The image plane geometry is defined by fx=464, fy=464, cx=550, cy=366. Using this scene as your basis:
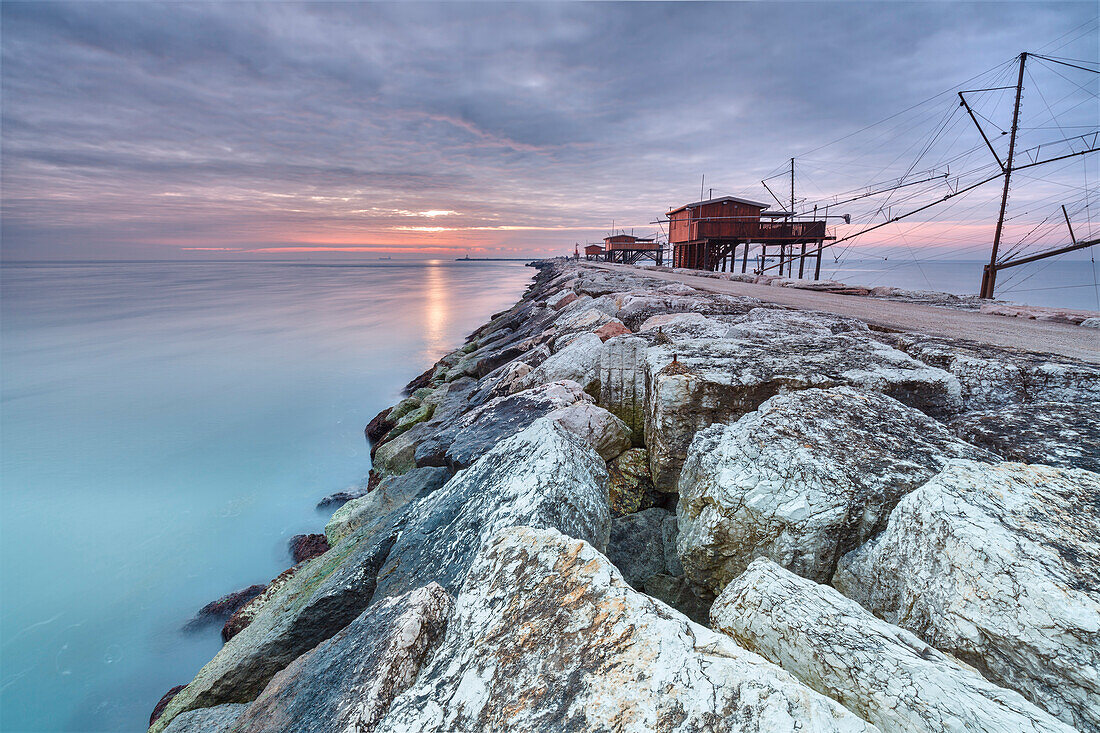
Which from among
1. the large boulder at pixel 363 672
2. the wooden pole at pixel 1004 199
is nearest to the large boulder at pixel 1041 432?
the large boulder at pixel 363 672

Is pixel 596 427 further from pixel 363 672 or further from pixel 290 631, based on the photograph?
pixel 290 631

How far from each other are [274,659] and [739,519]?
130 inches

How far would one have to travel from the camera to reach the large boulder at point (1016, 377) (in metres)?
3.06

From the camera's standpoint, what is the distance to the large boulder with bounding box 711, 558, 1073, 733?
49.3 inches

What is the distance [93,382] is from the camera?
16.6m

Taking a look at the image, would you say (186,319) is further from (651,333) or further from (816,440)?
(816,440)

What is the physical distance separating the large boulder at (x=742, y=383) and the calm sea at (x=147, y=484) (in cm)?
614

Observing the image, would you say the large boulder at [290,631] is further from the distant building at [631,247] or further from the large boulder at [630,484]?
the distant building at [631,247]

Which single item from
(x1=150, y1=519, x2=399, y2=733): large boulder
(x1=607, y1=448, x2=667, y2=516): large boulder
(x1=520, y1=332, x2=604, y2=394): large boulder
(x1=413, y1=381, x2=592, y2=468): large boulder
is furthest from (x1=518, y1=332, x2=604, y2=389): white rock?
(x1=150, y1=519, x2=399, y2=733): large boulder

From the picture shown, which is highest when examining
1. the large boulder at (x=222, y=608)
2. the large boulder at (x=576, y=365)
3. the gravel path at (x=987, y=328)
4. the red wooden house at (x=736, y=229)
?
the red wooden house at (x=736, y=229)

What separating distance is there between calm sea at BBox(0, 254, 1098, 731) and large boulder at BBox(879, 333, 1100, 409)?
8114mm

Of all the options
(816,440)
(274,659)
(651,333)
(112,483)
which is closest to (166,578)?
(112,483)

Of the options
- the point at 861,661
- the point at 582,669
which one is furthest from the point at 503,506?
the point at 861,661

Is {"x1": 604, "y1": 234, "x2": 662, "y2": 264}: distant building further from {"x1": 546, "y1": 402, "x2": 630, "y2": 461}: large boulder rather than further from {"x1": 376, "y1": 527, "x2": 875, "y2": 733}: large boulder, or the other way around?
{"x1": 376, "y1": 527, "x2": 875, "y2": 733}: large boulder
